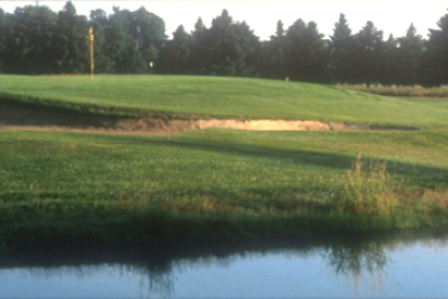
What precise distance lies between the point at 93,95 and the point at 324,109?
10.9 metres

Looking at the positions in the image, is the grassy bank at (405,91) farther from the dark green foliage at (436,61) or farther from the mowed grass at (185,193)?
the mowed grass at (185,193)

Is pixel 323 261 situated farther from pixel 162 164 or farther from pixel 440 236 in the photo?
pixel 162 164

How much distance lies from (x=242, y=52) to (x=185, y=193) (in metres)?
39.3

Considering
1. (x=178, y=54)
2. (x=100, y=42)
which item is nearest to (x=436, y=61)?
(x=178, y=54)

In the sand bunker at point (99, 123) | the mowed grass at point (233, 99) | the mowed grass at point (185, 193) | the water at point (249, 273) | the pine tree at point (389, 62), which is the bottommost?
the water at point (249, 273)

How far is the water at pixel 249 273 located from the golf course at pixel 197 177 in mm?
583

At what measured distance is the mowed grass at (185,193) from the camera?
838 cm

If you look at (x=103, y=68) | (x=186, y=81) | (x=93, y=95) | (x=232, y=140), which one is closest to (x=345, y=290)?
(x=232, y=140)

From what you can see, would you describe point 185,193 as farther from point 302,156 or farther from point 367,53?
point 367,53

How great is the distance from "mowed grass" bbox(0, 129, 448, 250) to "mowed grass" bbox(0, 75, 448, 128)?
32.1ft

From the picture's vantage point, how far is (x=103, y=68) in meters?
44.7

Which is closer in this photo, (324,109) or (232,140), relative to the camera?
(232,140)

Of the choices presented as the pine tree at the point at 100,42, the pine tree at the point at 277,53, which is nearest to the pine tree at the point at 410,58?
the pine tree at the point at 277,53

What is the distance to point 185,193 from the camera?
10359 mm
